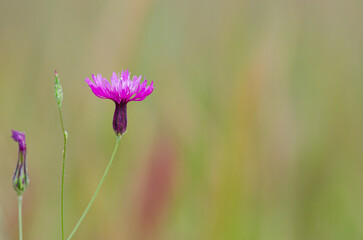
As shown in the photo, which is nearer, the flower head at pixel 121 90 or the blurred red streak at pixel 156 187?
the flower head at pixel 121 90

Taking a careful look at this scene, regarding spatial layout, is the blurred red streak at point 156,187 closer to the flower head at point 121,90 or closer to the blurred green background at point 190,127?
the blurred green background at point 190,127

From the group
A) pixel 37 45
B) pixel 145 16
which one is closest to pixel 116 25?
pixel 145 16

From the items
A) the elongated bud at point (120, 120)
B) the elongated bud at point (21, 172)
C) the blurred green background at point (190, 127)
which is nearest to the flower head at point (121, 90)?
the elongated bud at point (120, 120)

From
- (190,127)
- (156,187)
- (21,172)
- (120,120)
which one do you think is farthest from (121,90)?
(190,127)

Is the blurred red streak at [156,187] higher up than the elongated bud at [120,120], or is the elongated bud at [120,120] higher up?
the elongated bud at [120,120]

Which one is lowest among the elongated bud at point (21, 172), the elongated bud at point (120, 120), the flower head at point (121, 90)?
the elongated bud at point (21, 172)

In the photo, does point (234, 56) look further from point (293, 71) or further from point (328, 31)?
point (328, 31)
